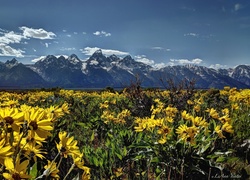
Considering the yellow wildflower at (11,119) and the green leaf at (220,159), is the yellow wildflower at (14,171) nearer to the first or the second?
the yellow wildflower at (11,119)

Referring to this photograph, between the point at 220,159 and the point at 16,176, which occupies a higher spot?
the point at 16,176

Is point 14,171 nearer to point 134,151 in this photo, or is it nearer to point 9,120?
point 9,120

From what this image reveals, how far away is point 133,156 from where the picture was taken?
14.8 feet

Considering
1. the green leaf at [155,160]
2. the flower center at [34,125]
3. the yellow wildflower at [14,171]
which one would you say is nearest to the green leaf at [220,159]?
the green leaf at [155,160]

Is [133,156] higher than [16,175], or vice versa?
[16,175]

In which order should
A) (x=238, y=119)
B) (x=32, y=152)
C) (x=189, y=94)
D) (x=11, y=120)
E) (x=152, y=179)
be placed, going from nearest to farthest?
(x=11, y=120) < (x=32, y=152) < (x=152, y=179) < (x=238, y=119) < (x=189, y=94)

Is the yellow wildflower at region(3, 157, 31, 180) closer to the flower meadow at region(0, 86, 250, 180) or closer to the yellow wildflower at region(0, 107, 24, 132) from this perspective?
the flower meadow at region(0, 86, 250, 180)

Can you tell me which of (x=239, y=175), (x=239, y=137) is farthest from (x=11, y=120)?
(x=239, y=137)

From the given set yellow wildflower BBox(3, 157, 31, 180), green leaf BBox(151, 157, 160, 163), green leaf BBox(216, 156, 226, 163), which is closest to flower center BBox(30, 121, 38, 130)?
yellow wildflower BBox(3, 157, 31, 180)

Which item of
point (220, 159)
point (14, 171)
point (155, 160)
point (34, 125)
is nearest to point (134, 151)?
point (155, 160)

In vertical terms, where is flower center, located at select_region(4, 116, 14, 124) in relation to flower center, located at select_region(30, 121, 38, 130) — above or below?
above

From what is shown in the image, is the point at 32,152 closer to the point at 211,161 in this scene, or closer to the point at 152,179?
the point at 152,179

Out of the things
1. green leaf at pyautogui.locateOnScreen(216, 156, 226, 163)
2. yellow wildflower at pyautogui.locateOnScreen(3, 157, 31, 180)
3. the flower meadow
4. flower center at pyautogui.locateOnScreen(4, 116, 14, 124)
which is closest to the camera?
yellow wildflower at pyautogui.locateOnScreen(3, 157, 31, 180)

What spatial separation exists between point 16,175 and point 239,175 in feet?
11.6
